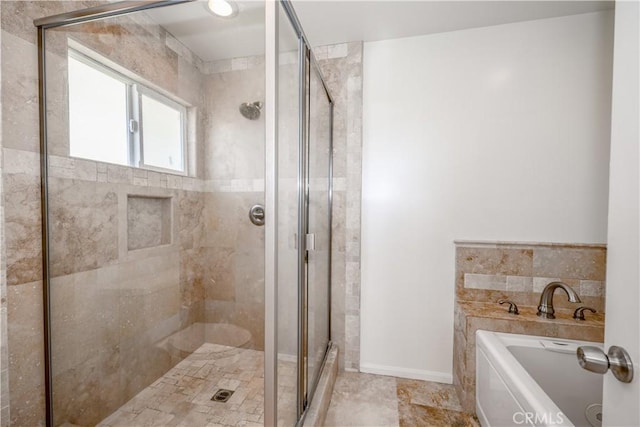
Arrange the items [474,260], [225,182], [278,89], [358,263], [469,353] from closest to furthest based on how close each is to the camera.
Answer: [278,89] < [225,182] < [469,353] < [474,260] < [358,263]

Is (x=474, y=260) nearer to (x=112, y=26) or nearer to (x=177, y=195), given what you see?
(x=177, y=195)

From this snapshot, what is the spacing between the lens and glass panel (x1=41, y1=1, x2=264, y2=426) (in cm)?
107

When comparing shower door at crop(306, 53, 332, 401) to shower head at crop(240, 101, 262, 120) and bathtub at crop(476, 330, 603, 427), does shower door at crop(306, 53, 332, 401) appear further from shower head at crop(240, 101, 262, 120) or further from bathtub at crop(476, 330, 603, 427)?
bathtub at crop(476, 330, 603, 427)

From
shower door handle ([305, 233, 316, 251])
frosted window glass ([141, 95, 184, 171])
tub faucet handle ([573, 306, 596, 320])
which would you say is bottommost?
tub faucet handle ([573, 306, 596, 320])

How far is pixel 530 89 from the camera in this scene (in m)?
1.71

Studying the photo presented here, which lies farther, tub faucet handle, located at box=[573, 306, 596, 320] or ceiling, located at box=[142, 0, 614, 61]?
tub faucet handle, located at box=[573, 306, 596, 320]

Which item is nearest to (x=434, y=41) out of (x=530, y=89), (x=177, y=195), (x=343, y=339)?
(x=530, y=89)

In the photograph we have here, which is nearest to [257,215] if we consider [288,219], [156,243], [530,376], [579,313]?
[288,219]

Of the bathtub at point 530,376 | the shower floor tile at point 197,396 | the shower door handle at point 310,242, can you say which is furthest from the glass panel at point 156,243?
the bathtub at point 530,376

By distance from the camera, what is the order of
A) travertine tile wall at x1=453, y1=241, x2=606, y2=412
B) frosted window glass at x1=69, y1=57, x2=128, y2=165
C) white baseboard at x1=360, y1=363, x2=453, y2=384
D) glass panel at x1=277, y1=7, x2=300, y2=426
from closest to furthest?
glass panel at x1=277, y1=7, x2=300, y2=426
frosted window glass at x1=69, y1=57, x2=128, y2=165
travertine tile wall at x1=453, y1=241, x2=606, y2=412
white baseboard at x1=360, y1=363, x2=453, y2=384

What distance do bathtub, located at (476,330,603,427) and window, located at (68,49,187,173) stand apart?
165 centimetres

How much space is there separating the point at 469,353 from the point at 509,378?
18.1 inches

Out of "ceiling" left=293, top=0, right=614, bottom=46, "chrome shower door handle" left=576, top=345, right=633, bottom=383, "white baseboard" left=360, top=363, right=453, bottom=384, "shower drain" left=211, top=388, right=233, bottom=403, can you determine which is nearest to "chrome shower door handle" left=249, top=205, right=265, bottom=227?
"shower drain" left=211, top=388, right=233, bottom=403

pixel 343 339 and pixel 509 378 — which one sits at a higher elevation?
pixel 509 378
